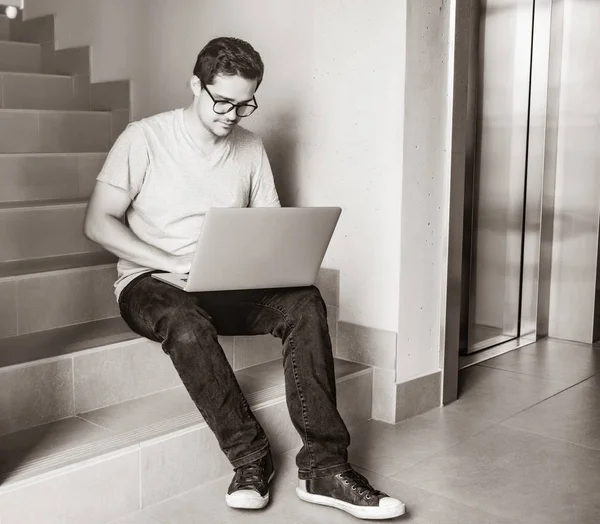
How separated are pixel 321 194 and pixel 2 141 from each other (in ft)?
4.66

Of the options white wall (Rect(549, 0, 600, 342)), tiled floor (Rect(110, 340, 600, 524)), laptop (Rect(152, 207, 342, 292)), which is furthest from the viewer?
white wall (Rect(549, 0, 600, 342))

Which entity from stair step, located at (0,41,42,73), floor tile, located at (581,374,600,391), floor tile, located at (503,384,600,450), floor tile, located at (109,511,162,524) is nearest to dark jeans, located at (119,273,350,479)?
floor tile, located at (109,511,162,524)

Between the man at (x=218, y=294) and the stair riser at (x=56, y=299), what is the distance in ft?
0.98

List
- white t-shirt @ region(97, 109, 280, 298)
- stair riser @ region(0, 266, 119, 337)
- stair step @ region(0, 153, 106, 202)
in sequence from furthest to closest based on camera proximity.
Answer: stair step @ region(0, 153, 106, 202) → stair riser @ region(0, 266, 119, 337) → white t-shirt @ region(97, 109, 280, 298)

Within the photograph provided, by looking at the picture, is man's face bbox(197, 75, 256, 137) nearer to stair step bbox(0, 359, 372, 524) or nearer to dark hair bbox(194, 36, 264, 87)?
dark hair bbox(194, 36, 264, 87)

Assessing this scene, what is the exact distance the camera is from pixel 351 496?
199cm

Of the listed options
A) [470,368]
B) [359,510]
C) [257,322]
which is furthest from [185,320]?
[470,368]

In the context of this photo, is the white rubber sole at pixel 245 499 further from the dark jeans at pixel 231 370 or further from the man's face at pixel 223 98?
the man's face at pixel 223 98

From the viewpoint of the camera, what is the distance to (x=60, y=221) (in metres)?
2.87

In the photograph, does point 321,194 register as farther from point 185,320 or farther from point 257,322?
point 185,320

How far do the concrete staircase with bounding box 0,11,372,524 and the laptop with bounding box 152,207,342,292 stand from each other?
361 mm

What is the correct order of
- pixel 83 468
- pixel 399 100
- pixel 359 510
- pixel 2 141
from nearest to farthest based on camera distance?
1. pixel 83 468
2. pixel 359 510
3. pixel 399 100
4. pixel 2 141

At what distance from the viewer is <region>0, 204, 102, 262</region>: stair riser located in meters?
2.72

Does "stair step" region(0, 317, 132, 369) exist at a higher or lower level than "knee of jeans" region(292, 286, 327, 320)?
A: lower
